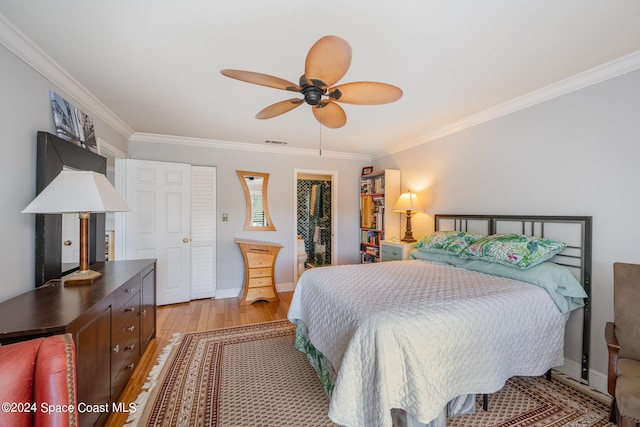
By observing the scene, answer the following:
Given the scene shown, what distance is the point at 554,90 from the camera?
222 cm

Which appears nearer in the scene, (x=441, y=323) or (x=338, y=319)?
(x=441, y=323)

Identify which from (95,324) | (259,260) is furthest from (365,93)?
(259,260)

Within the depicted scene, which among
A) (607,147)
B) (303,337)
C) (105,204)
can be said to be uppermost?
(607,147)

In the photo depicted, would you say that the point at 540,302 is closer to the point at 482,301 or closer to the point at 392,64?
the point at 482,301

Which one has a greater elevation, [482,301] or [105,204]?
[105,204]

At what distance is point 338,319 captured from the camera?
5.33ft

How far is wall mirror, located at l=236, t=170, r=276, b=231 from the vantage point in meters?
4.14

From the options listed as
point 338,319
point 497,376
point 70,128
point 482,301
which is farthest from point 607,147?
point 70,128

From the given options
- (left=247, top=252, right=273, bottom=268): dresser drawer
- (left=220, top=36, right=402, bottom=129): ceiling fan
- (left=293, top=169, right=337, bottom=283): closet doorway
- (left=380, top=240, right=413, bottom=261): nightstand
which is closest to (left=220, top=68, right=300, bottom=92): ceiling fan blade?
(left=220, top=36, right=402, bottom=129): ceiling fan

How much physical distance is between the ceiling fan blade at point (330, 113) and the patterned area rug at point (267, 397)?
2029 millimetres

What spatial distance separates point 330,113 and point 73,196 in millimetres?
1724

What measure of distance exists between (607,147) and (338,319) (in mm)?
2387

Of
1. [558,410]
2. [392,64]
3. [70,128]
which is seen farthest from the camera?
[70,128]

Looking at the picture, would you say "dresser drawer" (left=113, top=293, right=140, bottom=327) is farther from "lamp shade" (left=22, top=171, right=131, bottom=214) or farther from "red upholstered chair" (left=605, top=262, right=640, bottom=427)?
"red upholstered chair" (left=605, top=262, right=640, bottom=427)
